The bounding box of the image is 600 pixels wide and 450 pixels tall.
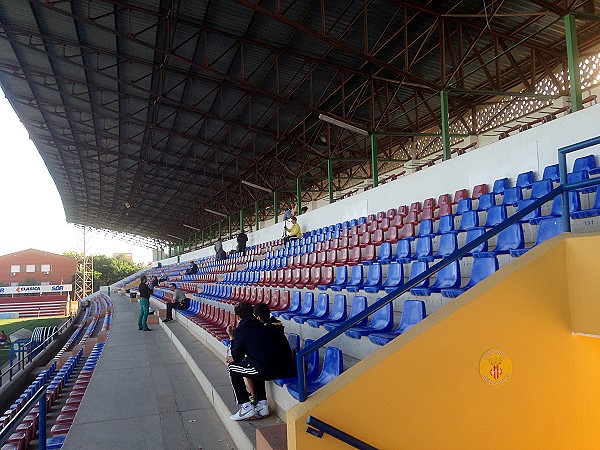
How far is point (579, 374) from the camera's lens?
2.79 m

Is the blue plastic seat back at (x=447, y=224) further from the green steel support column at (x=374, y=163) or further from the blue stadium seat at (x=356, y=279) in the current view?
the green steel support column at (x=374, y=163)

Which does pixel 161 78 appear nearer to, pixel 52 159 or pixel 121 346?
pixel 121 346

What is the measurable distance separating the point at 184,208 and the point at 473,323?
32.7 meters

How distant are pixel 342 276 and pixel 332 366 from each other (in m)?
2.93

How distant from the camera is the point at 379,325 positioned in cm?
381

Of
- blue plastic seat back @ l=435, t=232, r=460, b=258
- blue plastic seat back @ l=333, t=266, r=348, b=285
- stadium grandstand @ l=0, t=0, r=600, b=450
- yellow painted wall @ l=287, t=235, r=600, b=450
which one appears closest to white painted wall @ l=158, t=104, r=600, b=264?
stadium grandstand @ l=0, t=0, r=600, b=450

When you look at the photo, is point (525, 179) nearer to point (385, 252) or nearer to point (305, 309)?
point (385, 252)

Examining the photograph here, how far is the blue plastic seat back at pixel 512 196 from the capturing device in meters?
5.24

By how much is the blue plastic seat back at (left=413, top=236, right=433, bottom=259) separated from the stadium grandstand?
0.06 ft

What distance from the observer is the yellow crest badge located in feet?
8.20

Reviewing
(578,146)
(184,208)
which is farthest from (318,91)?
(184,208)

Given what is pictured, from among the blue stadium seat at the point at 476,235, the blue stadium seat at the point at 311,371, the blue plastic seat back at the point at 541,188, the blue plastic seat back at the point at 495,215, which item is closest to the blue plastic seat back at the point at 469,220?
the blue plastic seat back at the point at 495,215

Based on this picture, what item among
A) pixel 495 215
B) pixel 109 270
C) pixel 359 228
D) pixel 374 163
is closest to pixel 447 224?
pixel 495 215

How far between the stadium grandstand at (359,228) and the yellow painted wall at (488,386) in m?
0.01
